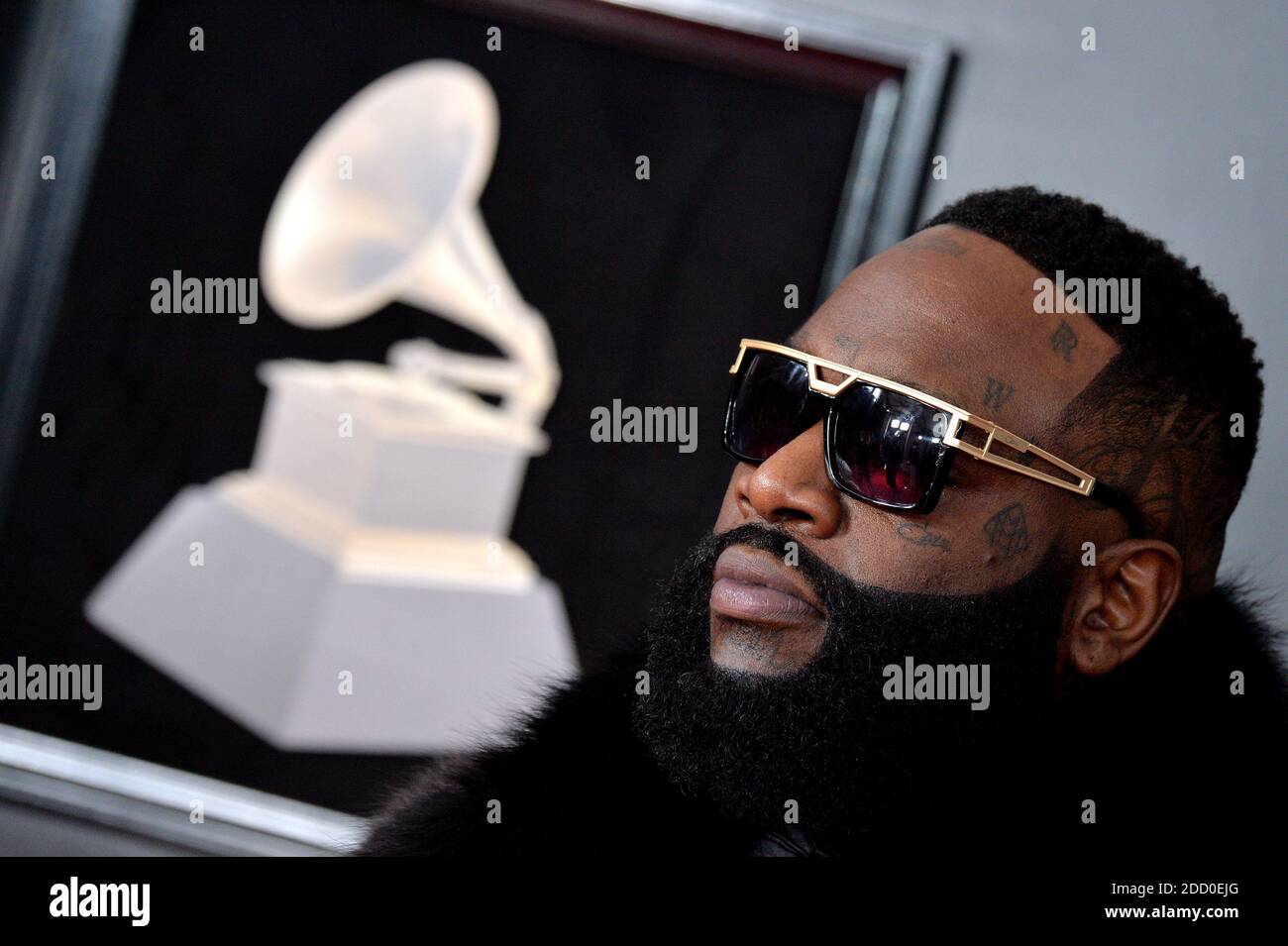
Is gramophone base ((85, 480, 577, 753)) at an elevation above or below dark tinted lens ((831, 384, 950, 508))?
below

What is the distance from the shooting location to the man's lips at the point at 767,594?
34.1 inches

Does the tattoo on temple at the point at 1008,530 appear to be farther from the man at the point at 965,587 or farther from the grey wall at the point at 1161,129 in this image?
the grey wall at the point at 1161,129

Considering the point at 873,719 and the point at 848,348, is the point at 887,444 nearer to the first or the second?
the point at 848,348

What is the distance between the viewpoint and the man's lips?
87 centimetres

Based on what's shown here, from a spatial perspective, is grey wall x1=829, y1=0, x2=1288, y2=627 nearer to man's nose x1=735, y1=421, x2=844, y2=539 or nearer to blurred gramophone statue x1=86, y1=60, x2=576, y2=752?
blurred gramophone statue x1=86, y1=60, x2=576, y2=752

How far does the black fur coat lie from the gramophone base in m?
0.88

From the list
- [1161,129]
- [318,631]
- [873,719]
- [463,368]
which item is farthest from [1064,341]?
[318,631]

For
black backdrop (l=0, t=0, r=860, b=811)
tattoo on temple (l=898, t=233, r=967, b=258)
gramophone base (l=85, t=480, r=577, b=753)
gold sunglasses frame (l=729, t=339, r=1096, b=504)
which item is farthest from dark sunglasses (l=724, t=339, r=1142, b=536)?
gramophone base (l=85, t=480, r=577, b=753)

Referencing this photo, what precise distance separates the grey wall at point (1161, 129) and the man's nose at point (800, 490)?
36.8 inches

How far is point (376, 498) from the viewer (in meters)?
1.90

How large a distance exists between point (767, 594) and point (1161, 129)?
46.1 inches
